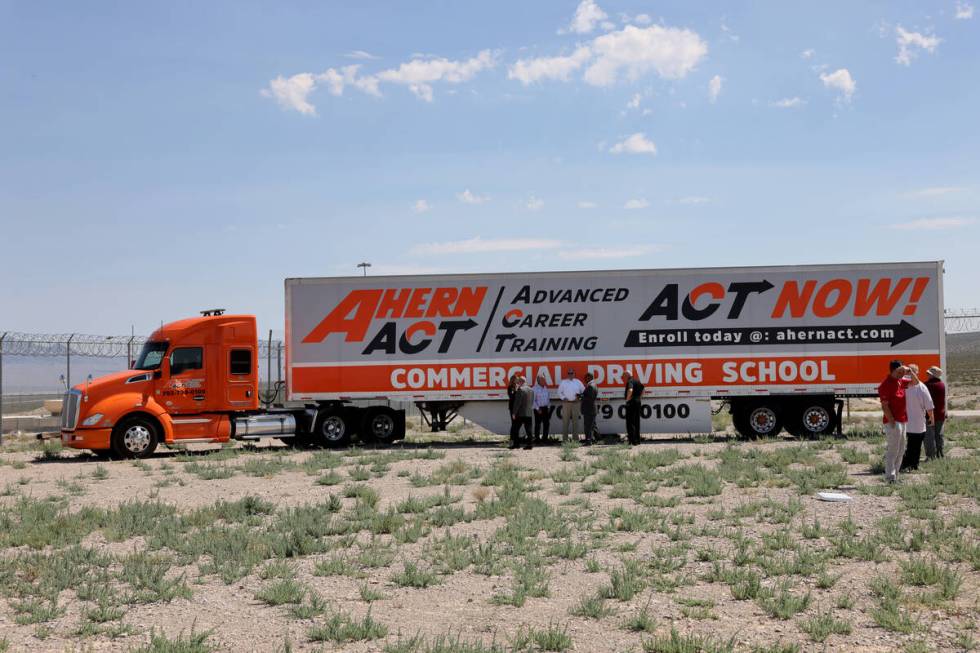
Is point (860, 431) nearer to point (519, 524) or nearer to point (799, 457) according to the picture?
point (799, 457)

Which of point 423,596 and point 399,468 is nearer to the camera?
point 423,596

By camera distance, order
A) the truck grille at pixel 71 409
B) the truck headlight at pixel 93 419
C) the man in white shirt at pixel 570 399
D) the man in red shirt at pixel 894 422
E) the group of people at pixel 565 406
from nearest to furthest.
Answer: the man in red shirt at pixel 894 422
the truck headlight at pixel 93 419
the truck grille at pixel 71 409
the group of people at pixel 565 406
the man in white shirt at pixel 570 399

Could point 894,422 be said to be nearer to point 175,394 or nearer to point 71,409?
point 175,394

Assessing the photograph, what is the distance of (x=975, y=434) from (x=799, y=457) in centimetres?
673

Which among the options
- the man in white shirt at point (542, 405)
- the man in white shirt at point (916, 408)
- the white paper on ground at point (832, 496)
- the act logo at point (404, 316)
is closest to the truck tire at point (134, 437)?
the act logo at point (404, 316)

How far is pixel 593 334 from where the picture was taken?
21.4m

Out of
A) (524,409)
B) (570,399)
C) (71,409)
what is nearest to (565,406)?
(570,399)

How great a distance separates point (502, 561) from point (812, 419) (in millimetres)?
14491

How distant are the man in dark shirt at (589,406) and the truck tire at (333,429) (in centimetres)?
583

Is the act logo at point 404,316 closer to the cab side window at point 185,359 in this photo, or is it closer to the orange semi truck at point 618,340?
the orange semi truck at point 618,340

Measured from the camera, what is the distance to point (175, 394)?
1998 cm

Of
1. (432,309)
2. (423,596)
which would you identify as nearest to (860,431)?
(432,309)

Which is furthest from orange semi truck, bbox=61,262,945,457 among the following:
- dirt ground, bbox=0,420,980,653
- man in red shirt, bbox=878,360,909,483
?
man in red shirt, bbox=878,360,909,483

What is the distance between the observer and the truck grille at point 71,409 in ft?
62.7
